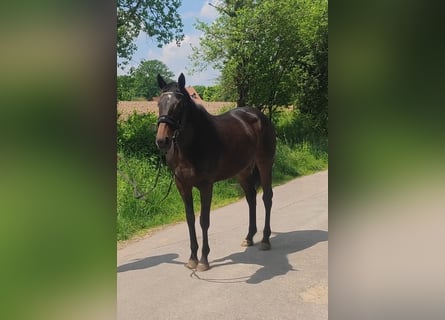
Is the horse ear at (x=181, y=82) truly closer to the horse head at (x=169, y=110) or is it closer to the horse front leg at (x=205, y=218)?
the horse head at (x=169, y=110)

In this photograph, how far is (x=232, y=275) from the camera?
3570mm

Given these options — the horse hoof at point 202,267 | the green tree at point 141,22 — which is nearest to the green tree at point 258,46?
the green tree at point 141,22

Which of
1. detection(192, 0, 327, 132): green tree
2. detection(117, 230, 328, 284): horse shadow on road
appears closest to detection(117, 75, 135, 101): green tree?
detection(192, 0, 327, 132): green tree

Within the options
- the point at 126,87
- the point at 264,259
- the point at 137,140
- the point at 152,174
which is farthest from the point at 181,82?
the point at 126,87

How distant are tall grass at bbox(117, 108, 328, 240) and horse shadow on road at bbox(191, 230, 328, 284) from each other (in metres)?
1.12

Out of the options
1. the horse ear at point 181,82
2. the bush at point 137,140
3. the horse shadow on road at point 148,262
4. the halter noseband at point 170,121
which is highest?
the horse ear at point 181,82

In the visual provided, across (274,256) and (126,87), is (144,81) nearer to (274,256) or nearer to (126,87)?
(126,87)

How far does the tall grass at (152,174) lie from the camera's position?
541cm

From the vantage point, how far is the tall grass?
5406mm
